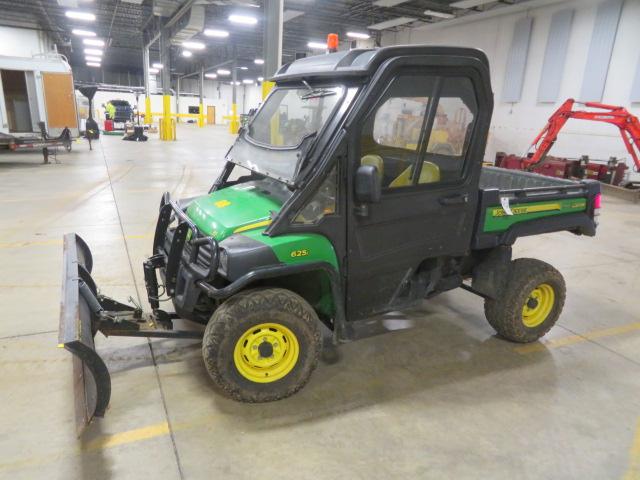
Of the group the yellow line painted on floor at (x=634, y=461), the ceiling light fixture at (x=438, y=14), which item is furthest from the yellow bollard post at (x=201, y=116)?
the yellow line painted on floor at (x=634, y=461)

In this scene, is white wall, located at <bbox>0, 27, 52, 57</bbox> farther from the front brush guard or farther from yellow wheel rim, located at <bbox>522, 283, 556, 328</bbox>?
yellow wheel rim, located at <bbox>522, 283, 556, 328</bbox>

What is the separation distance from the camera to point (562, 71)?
43.7 ft

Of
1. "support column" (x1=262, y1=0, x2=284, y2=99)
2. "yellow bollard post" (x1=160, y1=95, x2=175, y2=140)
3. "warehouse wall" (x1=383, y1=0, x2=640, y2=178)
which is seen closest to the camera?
"support column" (x1=262, y1=0, x2=284, y2=99)

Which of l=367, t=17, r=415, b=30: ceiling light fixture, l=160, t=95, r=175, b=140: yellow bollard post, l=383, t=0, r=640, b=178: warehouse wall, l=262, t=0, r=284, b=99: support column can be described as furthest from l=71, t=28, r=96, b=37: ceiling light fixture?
l=262, t=0, r=284, b=99: support column

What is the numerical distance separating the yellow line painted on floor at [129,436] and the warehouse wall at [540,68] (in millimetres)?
13627

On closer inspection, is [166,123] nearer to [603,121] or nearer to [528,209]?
[603,121]

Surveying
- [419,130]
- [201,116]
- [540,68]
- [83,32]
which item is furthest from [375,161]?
[201,116]

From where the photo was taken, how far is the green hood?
279cm

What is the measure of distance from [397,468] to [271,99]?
9.01ft

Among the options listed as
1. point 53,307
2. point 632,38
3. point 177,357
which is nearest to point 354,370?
point 177,357

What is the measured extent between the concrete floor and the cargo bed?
3.11 ft

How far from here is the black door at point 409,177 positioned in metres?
2.76

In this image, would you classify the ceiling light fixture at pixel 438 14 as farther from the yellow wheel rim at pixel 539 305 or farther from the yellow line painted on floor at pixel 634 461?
the yellow line painted on floor at pixel 634 461

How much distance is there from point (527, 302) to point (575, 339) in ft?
2.06
